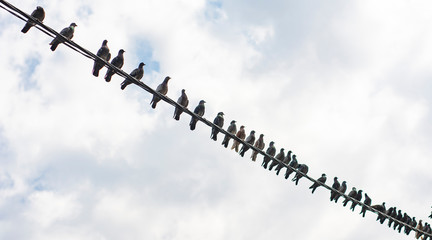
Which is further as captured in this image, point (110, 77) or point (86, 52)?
point (110, 77)

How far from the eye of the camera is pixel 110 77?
10805 millimetres

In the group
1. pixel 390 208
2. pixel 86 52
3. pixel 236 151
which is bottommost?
pixel 86 52

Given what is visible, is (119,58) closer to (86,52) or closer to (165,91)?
(165,91)

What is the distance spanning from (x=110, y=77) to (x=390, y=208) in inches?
560

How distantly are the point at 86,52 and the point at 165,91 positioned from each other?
7.29m

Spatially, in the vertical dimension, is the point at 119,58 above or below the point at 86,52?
above

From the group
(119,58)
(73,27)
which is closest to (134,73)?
(119,58)

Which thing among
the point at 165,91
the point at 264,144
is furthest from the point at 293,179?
the point at 165,91

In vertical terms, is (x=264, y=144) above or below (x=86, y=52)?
above

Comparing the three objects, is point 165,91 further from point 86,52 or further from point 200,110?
point 86,52

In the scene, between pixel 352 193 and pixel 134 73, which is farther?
pixel 352 193

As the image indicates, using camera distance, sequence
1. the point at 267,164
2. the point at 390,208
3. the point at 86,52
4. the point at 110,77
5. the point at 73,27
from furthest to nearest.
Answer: the point at 390,208
the point at 267,164
the point at 73,27
the point at 110,77
the point at 86,52

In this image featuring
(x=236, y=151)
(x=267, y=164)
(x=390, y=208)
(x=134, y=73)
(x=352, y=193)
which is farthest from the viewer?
(x=352, y=193)

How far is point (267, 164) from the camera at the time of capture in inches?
709
